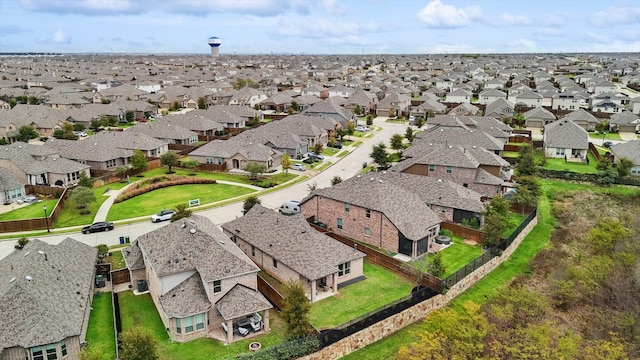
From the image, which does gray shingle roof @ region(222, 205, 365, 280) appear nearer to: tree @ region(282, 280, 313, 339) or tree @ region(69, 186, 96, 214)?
tree @ region(282, 280, 313, 339)

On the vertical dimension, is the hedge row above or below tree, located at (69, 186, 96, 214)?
below

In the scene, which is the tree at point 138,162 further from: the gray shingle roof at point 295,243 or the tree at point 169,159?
the gray shingle roof at point 295,243

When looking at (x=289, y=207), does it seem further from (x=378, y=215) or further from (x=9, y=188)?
(x=9, y=188)

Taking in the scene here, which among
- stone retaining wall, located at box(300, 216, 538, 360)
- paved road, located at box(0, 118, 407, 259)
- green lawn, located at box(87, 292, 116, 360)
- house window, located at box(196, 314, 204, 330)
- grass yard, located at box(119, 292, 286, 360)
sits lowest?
stone retaining wall, located at box(300, 216, 538, 360)

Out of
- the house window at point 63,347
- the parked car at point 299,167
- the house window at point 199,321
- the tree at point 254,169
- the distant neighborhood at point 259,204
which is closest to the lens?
the house window at point 63,347

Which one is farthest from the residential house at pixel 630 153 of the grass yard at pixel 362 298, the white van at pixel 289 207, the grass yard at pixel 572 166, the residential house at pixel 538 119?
the white van at pixel 289 207

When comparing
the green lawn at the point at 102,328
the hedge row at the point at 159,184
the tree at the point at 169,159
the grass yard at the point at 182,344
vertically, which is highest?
the tree at the point at 169,159

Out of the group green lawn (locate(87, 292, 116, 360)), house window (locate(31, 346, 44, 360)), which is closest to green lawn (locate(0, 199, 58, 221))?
green lawn (locate(87, 292, 116, 360))
